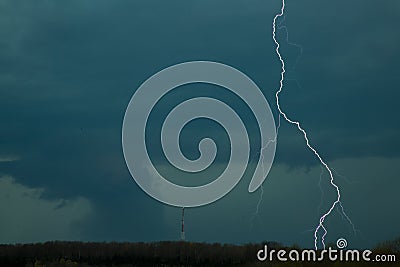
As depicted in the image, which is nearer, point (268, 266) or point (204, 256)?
point (268, 266)

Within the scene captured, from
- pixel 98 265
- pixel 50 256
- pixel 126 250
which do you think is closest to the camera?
pixel 98 265

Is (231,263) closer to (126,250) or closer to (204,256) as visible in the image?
(204,256)

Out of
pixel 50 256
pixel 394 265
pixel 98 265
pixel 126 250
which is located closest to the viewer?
pixel 394 265

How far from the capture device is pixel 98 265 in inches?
1072

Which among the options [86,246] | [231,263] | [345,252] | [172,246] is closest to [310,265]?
[345,252]

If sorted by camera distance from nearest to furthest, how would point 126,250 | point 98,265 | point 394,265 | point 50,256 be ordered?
point 394,265, point 98,265, point 50,256, point 126,250

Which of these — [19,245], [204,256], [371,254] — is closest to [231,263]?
[204,256]

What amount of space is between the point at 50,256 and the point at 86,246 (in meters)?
3.98

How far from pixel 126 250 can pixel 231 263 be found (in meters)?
6.44

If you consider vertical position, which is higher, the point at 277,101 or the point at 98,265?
the point at 277,101

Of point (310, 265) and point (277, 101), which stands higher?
point (277, 101)

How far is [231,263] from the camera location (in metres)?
→ 28.5

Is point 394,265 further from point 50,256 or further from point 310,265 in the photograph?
point 50,256

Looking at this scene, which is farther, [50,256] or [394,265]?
[50,256]
